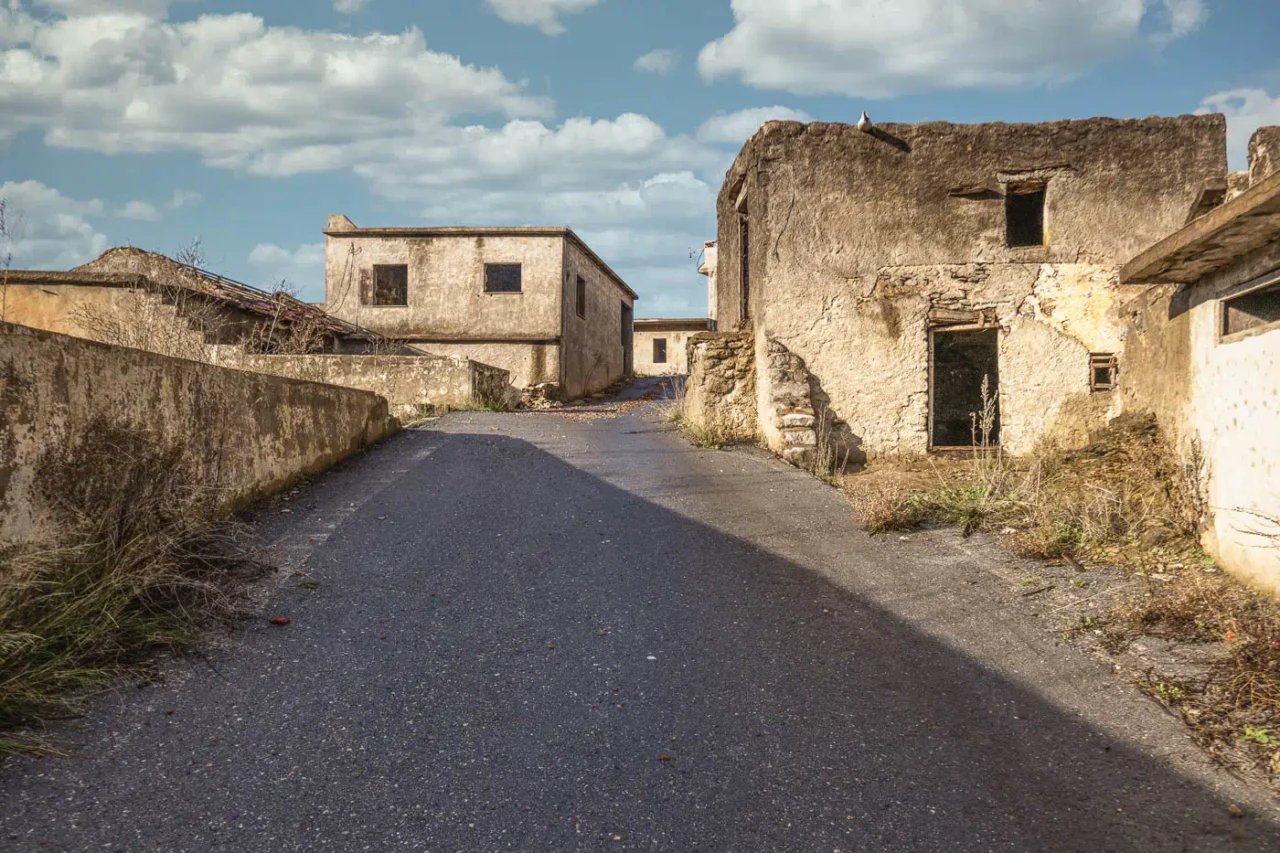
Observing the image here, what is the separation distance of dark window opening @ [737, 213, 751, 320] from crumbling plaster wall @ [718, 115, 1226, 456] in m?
1.86

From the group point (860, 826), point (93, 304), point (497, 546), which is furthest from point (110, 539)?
point (93, 304)

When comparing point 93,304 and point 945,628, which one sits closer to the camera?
point 945,628

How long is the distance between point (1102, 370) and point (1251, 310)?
4655 mm

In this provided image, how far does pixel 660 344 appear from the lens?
3631 centimetres

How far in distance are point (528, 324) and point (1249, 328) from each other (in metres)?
17.9

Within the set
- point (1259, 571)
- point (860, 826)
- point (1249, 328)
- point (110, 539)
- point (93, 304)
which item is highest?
point (93, 304)

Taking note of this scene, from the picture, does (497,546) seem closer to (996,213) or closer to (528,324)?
(996,213)

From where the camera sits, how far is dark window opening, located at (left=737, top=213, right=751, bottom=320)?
12461mm

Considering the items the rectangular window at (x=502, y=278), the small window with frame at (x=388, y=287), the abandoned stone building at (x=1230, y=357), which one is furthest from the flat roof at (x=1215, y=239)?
the small window with frame at (x=388, y=287)

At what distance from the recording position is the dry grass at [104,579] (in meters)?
3.55

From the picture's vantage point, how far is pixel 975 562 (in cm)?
638

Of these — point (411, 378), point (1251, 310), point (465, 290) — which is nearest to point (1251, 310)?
point (1251, 310)

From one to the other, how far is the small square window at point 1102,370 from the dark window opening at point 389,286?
17126mm

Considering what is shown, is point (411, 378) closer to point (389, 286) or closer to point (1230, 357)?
point (389, 286)
